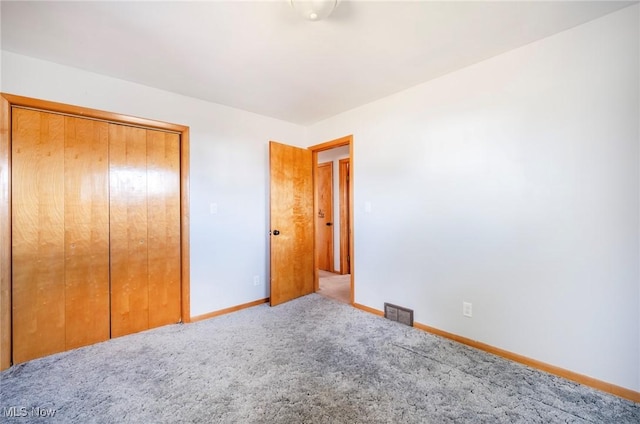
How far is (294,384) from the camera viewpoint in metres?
1.79

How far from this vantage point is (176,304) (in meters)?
2.81

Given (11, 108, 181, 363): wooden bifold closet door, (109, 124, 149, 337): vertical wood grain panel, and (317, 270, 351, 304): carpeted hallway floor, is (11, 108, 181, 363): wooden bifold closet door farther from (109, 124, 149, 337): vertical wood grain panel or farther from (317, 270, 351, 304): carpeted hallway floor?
(317, 270, 351, 304): carpeted hallway floor

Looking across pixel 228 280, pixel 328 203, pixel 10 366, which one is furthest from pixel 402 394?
pixel 328 203

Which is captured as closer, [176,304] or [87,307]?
[87,307]

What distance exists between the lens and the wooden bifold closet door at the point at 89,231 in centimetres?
210

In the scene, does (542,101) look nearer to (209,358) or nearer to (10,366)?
(209,358)

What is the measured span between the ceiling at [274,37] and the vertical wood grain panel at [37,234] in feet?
2.00

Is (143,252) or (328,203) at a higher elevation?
(328,203)

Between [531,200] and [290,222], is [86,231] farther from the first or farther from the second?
[531,200]

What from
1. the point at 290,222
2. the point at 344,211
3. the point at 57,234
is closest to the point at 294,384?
the point at 290,222

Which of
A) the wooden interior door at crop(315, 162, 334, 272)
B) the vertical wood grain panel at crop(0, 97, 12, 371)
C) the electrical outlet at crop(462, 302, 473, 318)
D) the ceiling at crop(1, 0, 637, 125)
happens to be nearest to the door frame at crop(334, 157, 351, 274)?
the wooden interior door at crop(315, 162, 334, 272)

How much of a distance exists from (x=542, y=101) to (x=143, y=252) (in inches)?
143

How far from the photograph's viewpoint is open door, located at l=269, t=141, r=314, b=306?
333 centimetres

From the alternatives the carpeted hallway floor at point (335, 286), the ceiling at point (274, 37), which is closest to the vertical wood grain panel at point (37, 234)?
the ceiling at point (274, 37)
